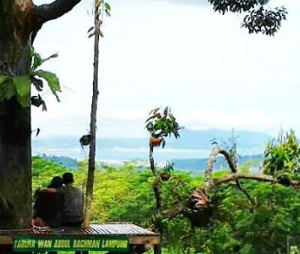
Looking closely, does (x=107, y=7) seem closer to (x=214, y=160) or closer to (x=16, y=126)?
(x=16, y=126)

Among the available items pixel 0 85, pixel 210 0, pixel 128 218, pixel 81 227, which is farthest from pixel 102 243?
pixel 128 218

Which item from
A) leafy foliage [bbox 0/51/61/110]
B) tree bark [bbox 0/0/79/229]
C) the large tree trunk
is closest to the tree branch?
tree bark [bbox 0/0/79/229]

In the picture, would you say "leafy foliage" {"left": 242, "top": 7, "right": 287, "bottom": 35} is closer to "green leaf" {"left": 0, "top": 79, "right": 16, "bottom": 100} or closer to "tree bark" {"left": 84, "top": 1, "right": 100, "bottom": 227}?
"tree bark" {"left": 84, "top": 1, "right": 100, "bottom": 227}

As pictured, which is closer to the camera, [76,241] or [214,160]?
[214,160]

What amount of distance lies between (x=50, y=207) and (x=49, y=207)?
0.5 inches

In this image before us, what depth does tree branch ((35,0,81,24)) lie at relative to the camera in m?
8.48

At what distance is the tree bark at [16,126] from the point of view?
29.0 feet

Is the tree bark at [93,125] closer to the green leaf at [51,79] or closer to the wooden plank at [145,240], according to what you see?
the wooden plank at [145,240]

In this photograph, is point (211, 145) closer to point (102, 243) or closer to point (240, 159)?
point (240, 159)

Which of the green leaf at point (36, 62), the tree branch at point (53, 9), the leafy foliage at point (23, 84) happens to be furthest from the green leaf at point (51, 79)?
the tree branch at point (53, 9)

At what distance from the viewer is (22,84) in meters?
7.81

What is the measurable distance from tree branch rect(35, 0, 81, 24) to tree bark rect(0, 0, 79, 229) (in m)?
0.01

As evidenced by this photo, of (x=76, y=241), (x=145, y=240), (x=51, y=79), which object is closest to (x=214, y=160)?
(x=145, y=240)

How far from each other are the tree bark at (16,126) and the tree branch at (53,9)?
1 cm
